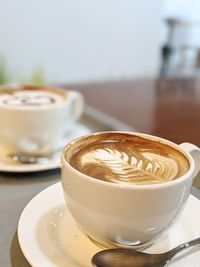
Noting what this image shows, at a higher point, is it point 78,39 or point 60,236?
point 78,39

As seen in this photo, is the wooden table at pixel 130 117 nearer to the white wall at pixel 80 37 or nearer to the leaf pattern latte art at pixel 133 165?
the leaf pattern latte art at pixel 133 165

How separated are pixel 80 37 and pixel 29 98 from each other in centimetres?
158

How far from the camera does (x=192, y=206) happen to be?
479 mm

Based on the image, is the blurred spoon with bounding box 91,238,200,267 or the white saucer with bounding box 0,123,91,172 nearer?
the blurred spoon with bounding box 91,238,200,267

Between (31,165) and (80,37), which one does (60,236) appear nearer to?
(31,165)

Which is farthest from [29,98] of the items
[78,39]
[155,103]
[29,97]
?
[78,39]

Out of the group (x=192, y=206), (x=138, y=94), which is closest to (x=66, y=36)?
(x=138, y=94)

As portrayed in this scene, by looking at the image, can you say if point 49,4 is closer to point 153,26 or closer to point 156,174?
point 153,26

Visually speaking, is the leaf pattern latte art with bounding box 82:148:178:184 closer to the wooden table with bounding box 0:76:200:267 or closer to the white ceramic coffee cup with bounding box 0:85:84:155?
the wooden table with bounding box 0:76:200:267

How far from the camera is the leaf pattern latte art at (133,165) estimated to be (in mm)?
389

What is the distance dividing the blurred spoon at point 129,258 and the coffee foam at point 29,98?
0.34 metres

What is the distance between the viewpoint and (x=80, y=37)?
2174 mm

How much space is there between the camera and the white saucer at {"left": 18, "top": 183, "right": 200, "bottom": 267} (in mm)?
371

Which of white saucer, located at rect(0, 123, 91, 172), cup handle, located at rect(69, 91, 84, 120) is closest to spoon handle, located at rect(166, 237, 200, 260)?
white saucer, located at rect(0, 123, 91, 172)
